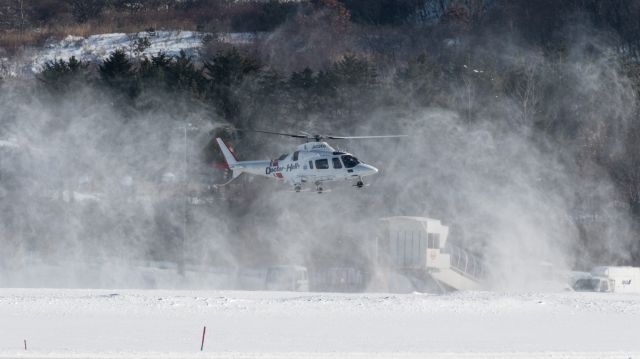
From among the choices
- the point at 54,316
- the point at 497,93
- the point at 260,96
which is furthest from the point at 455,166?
the point at 54,316

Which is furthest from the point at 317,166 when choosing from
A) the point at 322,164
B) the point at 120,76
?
the point at 120,76

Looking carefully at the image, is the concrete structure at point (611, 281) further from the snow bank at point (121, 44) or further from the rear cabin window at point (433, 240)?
the snow bank at point (121, 44)

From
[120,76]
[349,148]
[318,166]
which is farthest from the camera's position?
[120,76]

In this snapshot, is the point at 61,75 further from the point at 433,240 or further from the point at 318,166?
the point at 318,166

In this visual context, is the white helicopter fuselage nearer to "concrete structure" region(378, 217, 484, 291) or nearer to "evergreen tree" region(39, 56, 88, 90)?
"concrete structure" region(378, 217, 484, 291)

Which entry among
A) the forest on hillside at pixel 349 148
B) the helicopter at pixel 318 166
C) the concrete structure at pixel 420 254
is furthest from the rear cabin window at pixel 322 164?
the forest on hillside at pixel 349 148

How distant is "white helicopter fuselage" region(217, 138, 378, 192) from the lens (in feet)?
131

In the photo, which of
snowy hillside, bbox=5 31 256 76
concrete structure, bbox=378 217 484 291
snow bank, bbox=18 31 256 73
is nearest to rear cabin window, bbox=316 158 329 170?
concrete structure, bbox=378 217 484 291

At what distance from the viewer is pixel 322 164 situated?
1582 inches

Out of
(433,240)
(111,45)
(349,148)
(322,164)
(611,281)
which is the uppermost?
(111,45)

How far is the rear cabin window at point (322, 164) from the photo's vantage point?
40.1 metres

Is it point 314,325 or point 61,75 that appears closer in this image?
point 314,325

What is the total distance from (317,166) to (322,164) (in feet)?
0.86

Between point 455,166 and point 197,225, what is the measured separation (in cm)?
1407
